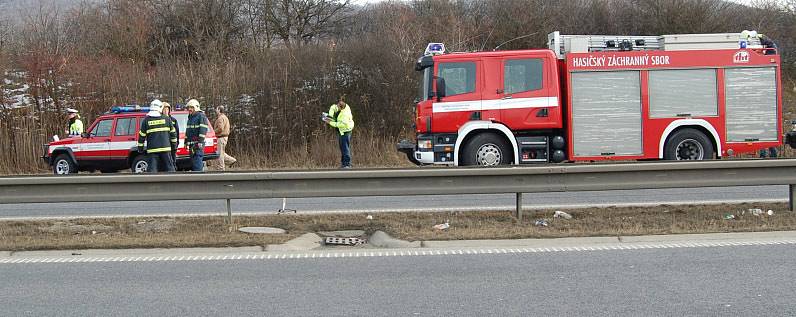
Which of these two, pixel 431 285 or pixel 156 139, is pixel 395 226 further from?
pixel 156 139

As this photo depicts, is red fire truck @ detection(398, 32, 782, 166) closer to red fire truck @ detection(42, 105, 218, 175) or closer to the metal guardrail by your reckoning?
the metal guardrail

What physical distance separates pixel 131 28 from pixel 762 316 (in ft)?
99.4

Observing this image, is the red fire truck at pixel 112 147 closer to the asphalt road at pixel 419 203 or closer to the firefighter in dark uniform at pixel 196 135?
the firefighter in dark uniform at pixel 196 135

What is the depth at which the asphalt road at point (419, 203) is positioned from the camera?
38.2ft

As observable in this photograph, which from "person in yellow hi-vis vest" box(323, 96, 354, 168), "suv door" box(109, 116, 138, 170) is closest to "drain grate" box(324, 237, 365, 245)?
"person in yellow hi-vis vest" box(323, 96, 354, 168)

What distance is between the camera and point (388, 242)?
8.84 meters

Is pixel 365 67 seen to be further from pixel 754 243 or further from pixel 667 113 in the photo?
pixel 754 243

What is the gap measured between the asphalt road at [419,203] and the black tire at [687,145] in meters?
1.50

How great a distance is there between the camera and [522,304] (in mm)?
6094

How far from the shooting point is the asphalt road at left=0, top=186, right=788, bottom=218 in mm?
11633

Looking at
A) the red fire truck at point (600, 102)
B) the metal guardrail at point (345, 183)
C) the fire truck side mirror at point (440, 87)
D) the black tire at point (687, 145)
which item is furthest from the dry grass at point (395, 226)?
the fire truck side mirror at point (440, 87)

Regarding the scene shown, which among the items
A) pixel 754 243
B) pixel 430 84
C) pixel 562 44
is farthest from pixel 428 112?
pixel 754 243

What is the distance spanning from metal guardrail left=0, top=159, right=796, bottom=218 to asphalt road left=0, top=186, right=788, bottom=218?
131 cm

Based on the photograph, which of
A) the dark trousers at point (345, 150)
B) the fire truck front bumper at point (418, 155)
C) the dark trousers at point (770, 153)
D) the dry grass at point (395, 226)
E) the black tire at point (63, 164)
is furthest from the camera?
the black tire at point (63, 164)
